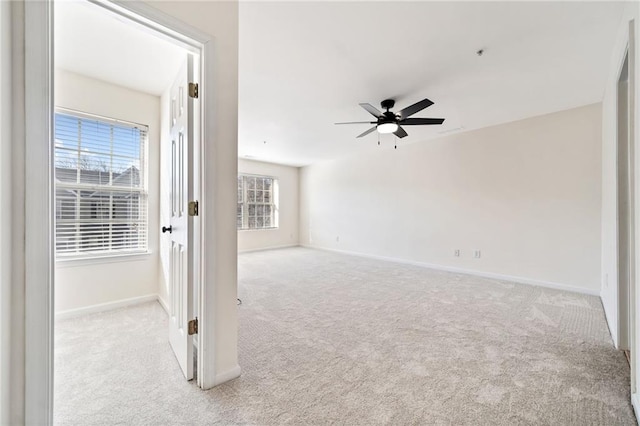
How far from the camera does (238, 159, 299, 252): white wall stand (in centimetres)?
683

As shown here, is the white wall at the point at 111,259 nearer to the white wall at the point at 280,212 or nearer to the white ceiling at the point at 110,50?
the white ceiling at the point at 110,50

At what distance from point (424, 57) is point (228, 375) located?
3.07 metres

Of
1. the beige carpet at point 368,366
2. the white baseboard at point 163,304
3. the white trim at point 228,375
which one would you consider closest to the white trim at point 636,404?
the beige carpet at point 368,366

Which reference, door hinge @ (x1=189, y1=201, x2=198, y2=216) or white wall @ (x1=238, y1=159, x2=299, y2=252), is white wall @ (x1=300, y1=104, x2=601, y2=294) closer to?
white wall @ (x1=238, y1=159, x2=299, y2=252)

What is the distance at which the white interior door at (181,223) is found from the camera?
1620 mm

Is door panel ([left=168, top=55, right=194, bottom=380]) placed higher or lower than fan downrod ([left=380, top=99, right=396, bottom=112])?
lower

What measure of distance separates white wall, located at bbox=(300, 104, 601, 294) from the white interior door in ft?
14.1

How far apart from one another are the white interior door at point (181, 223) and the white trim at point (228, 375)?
207 mm

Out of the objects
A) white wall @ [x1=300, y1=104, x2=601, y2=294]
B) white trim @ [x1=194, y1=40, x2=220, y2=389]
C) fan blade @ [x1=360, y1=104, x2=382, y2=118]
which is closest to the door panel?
white trim @ [x1=194, y1=40, x2=220, y2=389]

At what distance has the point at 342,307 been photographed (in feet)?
9.53

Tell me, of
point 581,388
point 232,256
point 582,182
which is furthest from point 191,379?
point 582,182

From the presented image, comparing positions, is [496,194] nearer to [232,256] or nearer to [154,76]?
[232,256]

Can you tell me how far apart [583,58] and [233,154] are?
132 inches

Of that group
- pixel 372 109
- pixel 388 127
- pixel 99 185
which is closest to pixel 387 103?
pixel 388 127
